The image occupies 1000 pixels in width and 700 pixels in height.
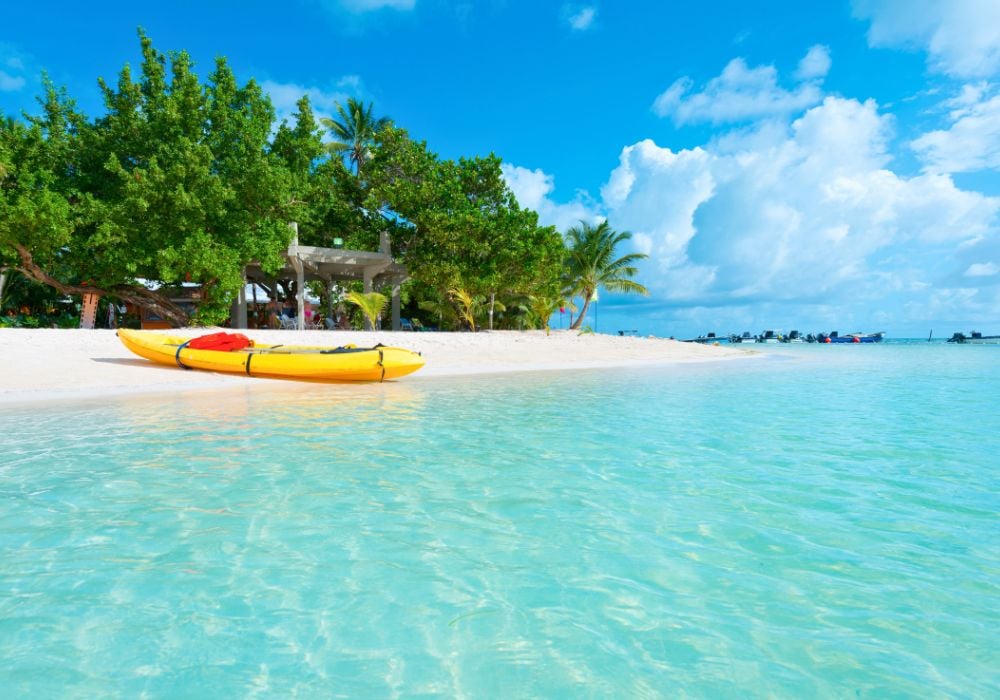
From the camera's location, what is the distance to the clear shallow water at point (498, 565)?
2180 millimetres

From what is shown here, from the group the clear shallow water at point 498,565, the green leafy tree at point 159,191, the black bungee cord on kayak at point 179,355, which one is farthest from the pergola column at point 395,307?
the clear shallow water at point 498,565

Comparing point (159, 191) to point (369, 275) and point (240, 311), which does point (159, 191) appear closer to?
point (240, 311)

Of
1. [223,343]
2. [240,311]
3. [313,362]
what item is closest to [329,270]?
[240,311]

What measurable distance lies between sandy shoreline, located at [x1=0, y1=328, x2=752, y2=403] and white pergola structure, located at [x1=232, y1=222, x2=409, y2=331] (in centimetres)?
354

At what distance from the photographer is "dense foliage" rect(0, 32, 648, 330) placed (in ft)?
63.0

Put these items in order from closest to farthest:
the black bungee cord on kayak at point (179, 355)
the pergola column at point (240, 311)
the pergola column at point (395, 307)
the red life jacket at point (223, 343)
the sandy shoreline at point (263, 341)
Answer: the sandy shoreline at point (263, 341) < the red life jacket at point (223, 343) < the black bungee cord on kayak at point (179, 355) < the pergola column at point (240, 311) < the pergola column at point (395, 307)

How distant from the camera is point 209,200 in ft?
64.4

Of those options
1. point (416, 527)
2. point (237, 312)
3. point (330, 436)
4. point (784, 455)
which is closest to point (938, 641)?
point (416, 527)

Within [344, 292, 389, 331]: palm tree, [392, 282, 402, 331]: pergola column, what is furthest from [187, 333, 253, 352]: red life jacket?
[392, 282, 402, 331]: pergola column

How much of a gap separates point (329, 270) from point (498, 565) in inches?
952

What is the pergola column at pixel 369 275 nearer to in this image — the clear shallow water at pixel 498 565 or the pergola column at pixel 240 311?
the pergola column at pixel 240 311

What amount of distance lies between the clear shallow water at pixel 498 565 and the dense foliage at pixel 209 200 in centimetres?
1521

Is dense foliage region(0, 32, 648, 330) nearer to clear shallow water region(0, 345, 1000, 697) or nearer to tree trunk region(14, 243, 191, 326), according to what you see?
tree trunk region(14, 243, 191, 326)

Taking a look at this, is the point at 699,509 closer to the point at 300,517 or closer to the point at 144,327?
the point at 300,517
